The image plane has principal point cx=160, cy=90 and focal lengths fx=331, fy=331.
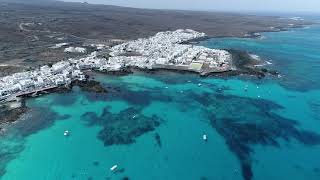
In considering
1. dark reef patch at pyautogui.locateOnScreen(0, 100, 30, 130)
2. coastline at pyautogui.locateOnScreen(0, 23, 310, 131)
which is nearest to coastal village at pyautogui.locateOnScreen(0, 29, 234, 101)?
coastline at pyautogui.locateOnScreen(0, 23, 310, 131)

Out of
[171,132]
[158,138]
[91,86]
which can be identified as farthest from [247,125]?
[91,86]

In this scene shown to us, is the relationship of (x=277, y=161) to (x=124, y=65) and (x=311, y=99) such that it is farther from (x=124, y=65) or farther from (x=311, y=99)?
(x=124, y=65)

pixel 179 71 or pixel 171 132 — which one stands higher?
pixel 179 71

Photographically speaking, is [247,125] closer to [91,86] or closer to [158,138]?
[158,138]

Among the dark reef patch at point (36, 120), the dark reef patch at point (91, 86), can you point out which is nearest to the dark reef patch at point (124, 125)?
the dark reef patch at point (36, 120)

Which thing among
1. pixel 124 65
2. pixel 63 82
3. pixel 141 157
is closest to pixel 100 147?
pixel 141 157

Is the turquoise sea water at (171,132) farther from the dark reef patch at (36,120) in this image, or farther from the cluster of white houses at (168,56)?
the cluster of white houses at (168,56)
